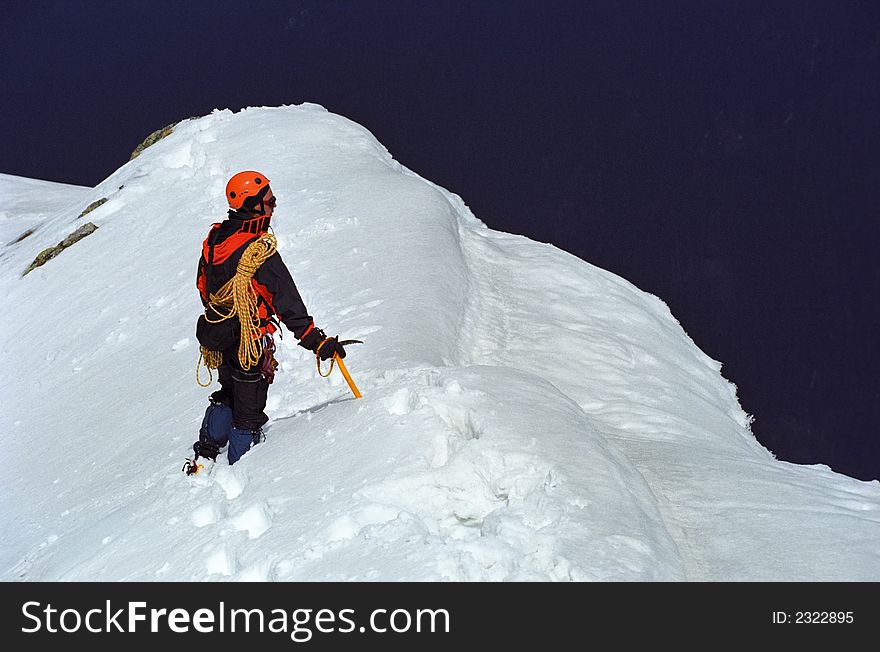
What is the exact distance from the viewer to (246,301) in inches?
300

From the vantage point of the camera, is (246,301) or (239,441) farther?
(239,441)

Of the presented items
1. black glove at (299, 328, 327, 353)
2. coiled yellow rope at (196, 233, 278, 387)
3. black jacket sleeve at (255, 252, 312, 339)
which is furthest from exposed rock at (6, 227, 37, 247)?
black glove at (299, 328, 327, 353)

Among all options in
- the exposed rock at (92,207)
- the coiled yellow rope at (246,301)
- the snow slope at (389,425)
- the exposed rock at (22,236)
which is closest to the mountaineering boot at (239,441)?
the snow slope at (389,425)

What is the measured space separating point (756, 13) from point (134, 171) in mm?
37091

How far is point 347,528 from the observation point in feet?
21.4

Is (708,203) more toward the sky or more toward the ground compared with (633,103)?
more toward the ground

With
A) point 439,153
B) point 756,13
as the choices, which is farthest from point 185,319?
point 756,13

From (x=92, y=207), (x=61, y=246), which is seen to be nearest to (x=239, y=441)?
(x=61, y=246)

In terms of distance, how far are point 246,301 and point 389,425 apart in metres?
1.69

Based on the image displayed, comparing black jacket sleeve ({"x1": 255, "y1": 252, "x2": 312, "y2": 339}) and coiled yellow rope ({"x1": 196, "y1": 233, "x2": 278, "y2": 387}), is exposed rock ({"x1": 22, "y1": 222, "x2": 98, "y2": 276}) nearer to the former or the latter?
coiled yellow rope ({"x1": 196, "y1": 233, "x2": 278, "y2": 387})

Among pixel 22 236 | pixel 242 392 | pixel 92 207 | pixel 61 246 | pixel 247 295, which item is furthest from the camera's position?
pixel 22 236

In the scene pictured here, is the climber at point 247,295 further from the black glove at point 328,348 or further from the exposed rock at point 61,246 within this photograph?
the exposed rock at point 61,246

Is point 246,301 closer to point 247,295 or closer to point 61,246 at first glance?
point 247,295
